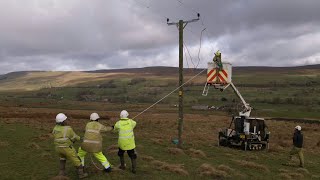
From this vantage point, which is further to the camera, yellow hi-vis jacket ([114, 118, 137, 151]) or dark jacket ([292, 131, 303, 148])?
dark jacket ([292, 131, 303, 148])

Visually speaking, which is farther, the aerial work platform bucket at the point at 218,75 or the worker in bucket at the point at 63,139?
the aerial work platform bucket at the point at 218,75

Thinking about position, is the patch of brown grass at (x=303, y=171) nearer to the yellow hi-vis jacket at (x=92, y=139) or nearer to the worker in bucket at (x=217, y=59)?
the worker in bucket at (x=217, y=59)

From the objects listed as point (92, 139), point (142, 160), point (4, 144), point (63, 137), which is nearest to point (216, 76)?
point (142, 160)

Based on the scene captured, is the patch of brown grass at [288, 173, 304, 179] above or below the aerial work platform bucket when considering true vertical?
below

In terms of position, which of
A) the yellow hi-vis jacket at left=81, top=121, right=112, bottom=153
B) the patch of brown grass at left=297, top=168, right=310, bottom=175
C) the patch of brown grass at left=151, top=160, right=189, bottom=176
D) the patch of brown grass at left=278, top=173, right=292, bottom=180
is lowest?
the patch of brown grass at left=297, top=168, right=310, bottom=175

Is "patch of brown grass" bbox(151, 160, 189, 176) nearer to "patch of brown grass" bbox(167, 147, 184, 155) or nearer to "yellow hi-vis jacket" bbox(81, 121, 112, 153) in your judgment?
"patch of brown grass" bbox(167, 147, 184, 155)

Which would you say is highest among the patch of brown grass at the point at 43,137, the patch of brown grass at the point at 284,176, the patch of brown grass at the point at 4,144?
the patch of brown grass at the point at 4,144

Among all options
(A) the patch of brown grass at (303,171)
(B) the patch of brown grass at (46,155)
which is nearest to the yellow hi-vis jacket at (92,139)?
(B) the patch of brown grass at (46,155)

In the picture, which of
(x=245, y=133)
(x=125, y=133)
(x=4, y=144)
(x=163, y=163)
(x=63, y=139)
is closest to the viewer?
(x=63, y=139)

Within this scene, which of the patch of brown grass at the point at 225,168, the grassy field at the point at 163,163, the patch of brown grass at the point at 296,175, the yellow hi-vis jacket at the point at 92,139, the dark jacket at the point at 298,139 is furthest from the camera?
the dark jacket at the point at 298,139

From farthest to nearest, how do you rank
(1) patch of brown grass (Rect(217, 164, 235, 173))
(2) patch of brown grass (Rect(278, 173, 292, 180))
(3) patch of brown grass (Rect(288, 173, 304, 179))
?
(3) patch of brown grass (Rect(288, 173, 304, 179)) → (1) patch of brown grass (Rect(217, 164, 235, 173)) → (2) patch of brown grass (Rect(278, 173, 292, 180))

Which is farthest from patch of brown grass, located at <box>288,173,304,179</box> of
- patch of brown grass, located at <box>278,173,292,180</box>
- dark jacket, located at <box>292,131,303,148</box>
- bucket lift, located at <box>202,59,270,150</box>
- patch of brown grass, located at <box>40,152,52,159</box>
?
patch of brown grass, located at <box>40,152,52,159</box>

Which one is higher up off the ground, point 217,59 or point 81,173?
point 217,59

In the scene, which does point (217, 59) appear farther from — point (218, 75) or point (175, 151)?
point (175, 151)
